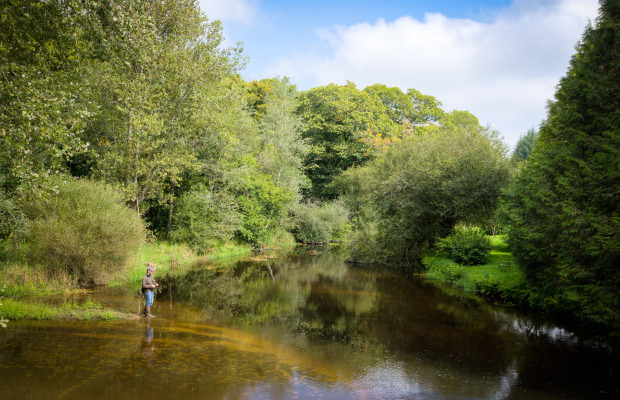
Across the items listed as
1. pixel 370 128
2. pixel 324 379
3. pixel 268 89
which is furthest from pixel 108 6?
pixel 268 89

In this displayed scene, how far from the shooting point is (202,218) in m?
26.7

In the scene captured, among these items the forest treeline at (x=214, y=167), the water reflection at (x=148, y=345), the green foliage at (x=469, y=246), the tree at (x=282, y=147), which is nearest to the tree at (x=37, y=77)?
the forest treeline at (x=214, y=167)

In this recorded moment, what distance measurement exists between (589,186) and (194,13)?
20538mm

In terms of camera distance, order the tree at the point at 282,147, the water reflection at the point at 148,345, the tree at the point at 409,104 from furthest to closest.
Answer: the tree at the point at 409,104, the tree at the point at 282,147, the water reflection at the point at 148,345

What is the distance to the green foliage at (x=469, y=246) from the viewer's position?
68.3 ft

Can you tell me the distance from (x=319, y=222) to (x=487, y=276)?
22.2m

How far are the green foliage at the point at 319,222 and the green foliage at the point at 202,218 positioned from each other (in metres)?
11.6

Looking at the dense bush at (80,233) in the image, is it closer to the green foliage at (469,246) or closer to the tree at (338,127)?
the green foliage at (469,246)

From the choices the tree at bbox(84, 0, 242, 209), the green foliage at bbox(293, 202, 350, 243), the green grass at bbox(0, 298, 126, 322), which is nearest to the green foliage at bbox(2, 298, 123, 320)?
the green grass at bbox(0, 298, 126, 322)

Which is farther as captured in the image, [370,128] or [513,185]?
[370,128]

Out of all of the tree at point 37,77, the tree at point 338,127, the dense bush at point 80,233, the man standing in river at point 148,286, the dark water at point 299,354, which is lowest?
the dark water at point 299,354

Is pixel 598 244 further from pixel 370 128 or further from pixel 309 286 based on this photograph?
pixel 370 128

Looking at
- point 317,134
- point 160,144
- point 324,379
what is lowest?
point 324,379

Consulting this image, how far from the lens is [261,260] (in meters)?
28.1
